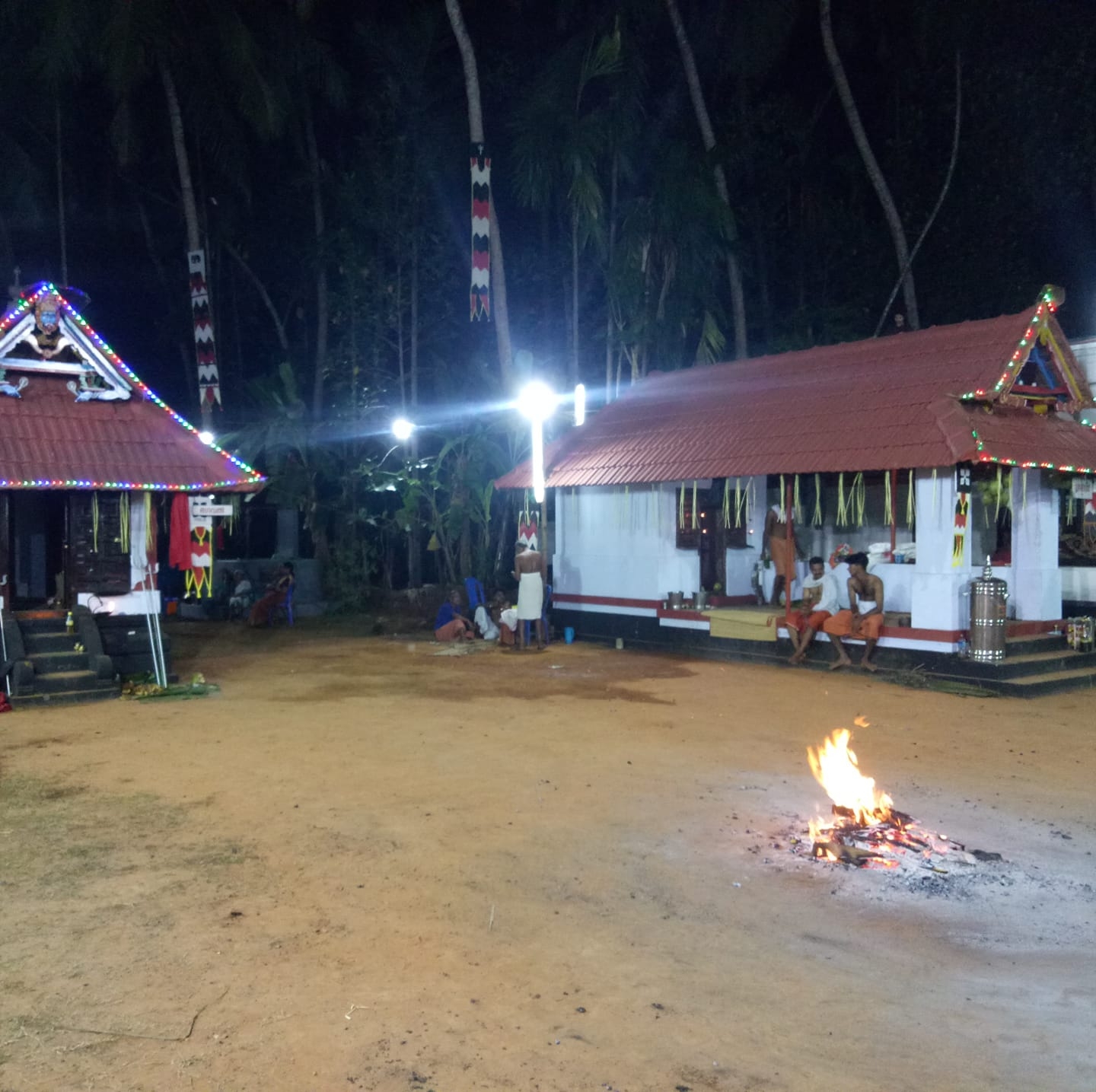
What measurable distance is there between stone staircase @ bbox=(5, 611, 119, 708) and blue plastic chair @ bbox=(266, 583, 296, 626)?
257 inches

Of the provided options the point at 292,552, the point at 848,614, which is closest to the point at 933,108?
the point at 848,614

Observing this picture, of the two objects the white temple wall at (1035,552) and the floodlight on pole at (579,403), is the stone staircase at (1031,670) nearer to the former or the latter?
the white temple wall at (1035,552)

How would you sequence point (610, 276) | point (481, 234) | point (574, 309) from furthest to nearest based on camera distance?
point (574, 309), point (610, 276), point (481, 234)

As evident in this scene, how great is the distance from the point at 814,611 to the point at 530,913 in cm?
900

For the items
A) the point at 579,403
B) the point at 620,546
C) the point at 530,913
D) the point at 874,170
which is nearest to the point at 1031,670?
the point at 620,546

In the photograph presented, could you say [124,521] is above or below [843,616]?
above

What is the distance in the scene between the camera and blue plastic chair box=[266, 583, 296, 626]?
A: 61.9 feet

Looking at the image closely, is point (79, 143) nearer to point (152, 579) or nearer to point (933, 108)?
point (152, 579)

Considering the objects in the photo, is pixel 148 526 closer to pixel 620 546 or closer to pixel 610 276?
pixel 620 546

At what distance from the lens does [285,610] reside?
19203 mm

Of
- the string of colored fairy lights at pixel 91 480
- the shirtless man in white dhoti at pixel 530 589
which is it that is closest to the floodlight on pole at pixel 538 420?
the shirtless man in white dhoti at pixel 530 589

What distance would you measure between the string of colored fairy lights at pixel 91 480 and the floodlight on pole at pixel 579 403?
5707mm

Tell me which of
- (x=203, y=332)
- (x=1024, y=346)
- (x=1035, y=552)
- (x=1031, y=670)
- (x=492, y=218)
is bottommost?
(x=1031, y=670)

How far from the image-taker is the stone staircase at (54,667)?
11250 mm
